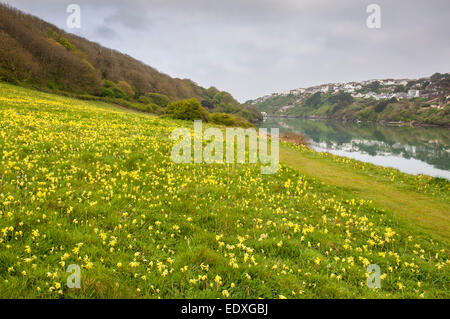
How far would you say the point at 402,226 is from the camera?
362 inches

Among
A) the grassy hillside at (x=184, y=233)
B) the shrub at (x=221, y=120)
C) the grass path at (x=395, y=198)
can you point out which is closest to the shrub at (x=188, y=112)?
the shrub at (x=221, y=120)

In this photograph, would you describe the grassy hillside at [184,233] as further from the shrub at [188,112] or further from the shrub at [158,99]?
the shrub at [158,99]

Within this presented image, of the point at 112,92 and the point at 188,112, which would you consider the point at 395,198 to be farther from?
the point at 112,92

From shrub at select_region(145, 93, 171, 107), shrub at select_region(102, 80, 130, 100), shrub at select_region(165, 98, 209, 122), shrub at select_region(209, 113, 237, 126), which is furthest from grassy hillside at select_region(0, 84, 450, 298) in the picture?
shrub at select_region(145, 93, 171, 107)

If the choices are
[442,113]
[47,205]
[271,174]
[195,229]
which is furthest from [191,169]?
[442,113]

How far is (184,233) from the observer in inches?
264

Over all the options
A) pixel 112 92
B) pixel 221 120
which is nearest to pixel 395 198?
pixel 221 120

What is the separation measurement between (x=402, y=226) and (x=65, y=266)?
10491mm

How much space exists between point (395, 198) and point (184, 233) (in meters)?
11.7

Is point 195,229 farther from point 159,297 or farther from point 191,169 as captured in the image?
point 191,169

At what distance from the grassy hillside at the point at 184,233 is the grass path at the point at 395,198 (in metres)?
0.29

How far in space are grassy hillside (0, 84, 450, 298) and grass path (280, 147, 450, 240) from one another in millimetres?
293

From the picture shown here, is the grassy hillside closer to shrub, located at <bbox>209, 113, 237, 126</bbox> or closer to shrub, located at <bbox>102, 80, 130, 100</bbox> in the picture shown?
shrub, located at <bbox>209, 113, 237, 126</bbox>

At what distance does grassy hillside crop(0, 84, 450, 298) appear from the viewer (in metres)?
4.69
